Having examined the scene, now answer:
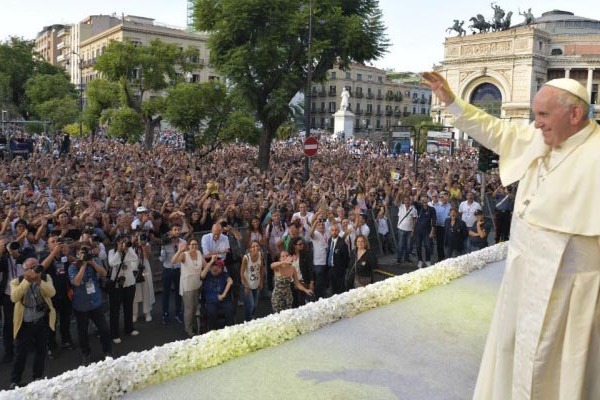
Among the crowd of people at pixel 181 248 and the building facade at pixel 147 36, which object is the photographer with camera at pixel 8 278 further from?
the building facade at pixel 147 36

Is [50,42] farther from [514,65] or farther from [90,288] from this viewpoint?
[90,288]

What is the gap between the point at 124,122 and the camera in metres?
31.0

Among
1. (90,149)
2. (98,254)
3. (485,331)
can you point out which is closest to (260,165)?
(90,149)

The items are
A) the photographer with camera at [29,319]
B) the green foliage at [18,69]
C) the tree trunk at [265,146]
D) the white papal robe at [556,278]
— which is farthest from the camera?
the green foliage at [18,69]

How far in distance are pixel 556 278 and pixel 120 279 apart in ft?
21.8

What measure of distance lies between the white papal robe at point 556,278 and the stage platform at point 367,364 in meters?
1.57

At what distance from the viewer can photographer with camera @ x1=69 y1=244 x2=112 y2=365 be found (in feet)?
23.9

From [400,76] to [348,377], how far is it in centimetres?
12239

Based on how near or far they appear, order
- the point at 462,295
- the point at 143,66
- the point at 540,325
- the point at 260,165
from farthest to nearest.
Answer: the point at 143,66, the point at 260,165, the point at 462,295, the point at 540,325

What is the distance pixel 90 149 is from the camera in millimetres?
29984

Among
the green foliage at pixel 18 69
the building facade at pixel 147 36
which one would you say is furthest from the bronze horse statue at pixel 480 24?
the green foliage at pixel 18 69

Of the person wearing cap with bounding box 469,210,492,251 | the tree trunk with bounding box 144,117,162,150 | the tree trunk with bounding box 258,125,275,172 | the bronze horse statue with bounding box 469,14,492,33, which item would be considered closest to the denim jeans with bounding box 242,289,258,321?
the person wearing cap with bounding box 469,210,492,251

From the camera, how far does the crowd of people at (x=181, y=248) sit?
24.1 ft

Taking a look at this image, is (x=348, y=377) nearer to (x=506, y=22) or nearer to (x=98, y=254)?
(x=98, y=254)
